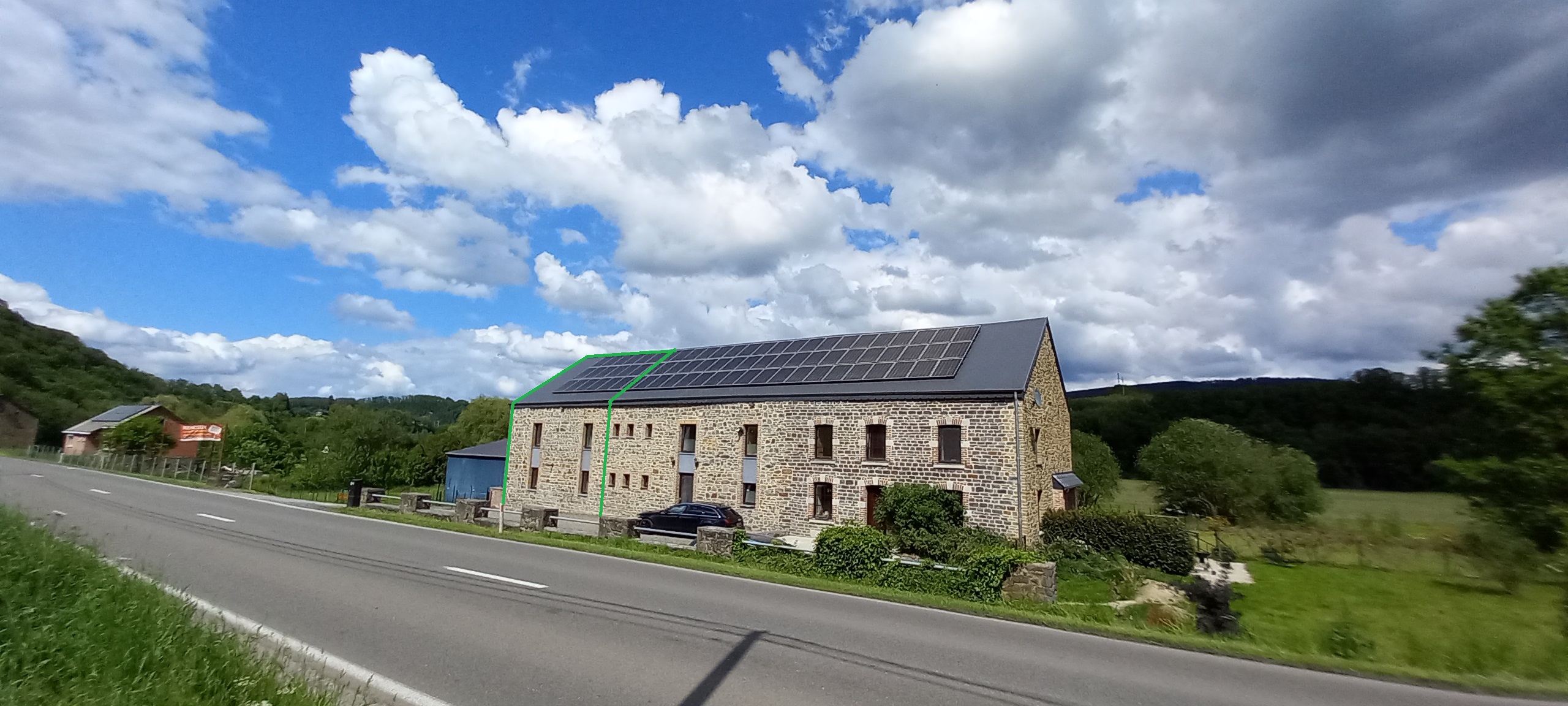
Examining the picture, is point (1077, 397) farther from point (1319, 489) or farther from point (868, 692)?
point (868, 692)

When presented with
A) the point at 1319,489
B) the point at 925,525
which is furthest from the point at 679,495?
the point at 1319,489

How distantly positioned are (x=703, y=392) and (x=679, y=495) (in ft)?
14.9

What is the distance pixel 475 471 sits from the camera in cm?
3778

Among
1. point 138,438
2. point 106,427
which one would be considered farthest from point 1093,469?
point 106,427

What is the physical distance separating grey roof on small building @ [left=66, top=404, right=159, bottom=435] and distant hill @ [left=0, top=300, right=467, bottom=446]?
10.9 meters

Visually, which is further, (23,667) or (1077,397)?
(1077,397)

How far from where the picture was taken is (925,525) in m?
21.0

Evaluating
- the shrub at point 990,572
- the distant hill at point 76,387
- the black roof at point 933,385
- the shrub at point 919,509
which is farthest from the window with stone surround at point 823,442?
the distant hill at point 76,387

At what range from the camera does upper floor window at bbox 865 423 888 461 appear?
23.6 m

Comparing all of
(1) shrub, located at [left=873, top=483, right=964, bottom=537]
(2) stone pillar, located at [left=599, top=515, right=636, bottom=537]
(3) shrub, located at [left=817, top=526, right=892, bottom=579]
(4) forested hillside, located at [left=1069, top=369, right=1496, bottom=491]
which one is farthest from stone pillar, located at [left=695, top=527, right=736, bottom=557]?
(4) forested hillside, located at [left=1069, top=369, right=1496, bottom=491]

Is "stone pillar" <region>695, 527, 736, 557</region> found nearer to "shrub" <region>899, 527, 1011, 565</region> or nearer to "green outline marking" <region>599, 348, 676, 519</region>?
"shrub" <region>899, 527, 1011, 565</region>

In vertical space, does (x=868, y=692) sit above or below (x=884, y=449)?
below

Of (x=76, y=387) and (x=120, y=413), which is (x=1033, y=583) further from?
(x=76, y=387)

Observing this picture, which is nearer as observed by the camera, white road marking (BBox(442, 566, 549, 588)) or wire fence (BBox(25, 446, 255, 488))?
white road marking (BBox(442, 566, 549, 588))
